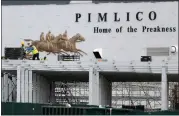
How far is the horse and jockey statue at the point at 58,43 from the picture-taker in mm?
30031

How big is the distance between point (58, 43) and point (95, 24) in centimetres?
311

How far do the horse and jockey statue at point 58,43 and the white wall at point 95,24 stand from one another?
306mm

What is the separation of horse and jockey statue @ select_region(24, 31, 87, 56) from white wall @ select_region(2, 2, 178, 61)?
0.31 meters

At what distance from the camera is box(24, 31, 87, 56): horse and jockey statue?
98.5ft

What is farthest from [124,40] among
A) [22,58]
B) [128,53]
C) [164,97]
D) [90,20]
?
[22,58]

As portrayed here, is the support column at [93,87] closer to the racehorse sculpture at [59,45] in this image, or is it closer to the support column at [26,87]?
the racehorse sculpture at [59,45]

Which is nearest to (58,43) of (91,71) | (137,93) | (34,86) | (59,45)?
(59,45)

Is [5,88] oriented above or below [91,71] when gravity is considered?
below

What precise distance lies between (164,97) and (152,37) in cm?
468

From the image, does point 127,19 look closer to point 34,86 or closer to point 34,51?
point 34,51

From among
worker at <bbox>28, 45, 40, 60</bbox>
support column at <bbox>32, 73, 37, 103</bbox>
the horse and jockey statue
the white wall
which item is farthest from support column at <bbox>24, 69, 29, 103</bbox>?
the white wall

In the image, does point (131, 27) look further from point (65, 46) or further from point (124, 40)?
point (65, 46)

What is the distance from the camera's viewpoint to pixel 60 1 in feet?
99.9

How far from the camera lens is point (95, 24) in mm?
29594
